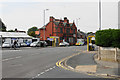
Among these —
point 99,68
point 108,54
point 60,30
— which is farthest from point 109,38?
point 60,30

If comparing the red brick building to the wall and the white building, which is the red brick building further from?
the wall

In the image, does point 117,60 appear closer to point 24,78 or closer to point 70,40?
point 24,78

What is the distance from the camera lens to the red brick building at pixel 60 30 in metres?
80.4

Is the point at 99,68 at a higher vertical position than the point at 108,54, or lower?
lower

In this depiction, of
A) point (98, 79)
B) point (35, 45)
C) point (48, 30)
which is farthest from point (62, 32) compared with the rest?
point (98, 79)

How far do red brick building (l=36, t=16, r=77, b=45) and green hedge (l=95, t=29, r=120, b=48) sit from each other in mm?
59855

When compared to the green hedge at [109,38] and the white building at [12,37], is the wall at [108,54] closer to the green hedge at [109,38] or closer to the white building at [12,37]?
the green hedge at [109,38]

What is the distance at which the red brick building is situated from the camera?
80.4 meters

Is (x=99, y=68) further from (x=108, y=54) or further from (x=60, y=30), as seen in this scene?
(x=60, y=30)

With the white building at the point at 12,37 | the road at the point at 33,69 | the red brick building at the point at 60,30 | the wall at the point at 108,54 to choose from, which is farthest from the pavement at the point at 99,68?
the red brick building at the point at 60,30

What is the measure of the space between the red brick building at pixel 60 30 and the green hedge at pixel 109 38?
196 feet

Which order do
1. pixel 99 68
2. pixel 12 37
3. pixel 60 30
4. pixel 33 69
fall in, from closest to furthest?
1. pixel 33 69
2. pixel 99 68
3. pixel 12 37
4. pixel 60 30

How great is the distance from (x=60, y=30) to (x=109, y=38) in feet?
209

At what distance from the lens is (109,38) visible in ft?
62.2
